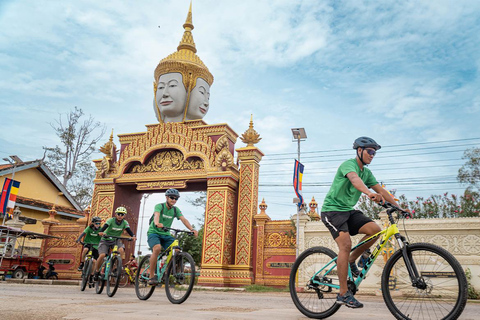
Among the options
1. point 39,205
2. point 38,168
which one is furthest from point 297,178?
point 38,168

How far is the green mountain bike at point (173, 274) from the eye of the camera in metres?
4.96

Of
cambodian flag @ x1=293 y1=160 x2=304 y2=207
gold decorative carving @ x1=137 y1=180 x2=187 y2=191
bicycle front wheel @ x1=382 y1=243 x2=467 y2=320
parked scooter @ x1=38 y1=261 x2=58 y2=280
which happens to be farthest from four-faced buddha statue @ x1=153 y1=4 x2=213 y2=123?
bicycle front wheel @ x1=382 y1=243 x2=467 y2=320

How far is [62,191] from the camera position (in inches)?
910

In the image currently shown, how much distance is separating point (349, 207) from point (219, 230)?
30.0 feet

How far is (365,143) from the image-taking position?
11.7 ft

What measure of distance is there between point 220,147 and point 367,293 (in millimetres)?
6371

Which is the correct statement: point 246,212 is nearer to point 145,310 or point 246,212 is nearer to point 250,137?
point 250,137

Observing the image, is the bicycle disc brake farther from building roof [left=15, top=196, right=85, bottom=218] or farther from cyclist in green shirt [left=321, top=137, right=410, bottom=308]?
building roof [left=15, top=196, right=85, bottom=218]

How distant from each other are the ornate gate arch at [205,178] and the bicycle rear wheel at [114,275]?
17.9ft

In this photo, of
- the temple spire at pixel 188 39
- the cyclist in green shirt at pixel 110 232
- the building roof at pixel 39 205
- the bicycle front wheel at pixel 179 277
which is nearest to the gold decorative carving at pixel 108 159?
the temple spire at pixel 188 39

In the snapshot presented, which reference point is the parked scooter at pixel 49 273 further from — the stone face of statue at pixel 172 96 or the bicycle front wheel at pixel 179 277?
the bicycle front wheel at pixel 179 277

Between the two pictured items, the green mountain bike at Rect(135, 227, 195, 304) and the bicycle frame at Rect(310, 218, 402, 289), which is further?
the green mountain bike at Rect(135, 227, 195, 304)

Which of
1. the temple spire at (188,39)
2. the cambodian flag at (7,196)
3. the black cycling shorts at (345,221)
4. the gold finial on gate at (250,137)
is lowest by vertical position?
the black cycling shorts at (345,221)

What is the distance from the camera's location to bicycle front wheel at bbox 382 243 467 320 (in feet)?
8.93
